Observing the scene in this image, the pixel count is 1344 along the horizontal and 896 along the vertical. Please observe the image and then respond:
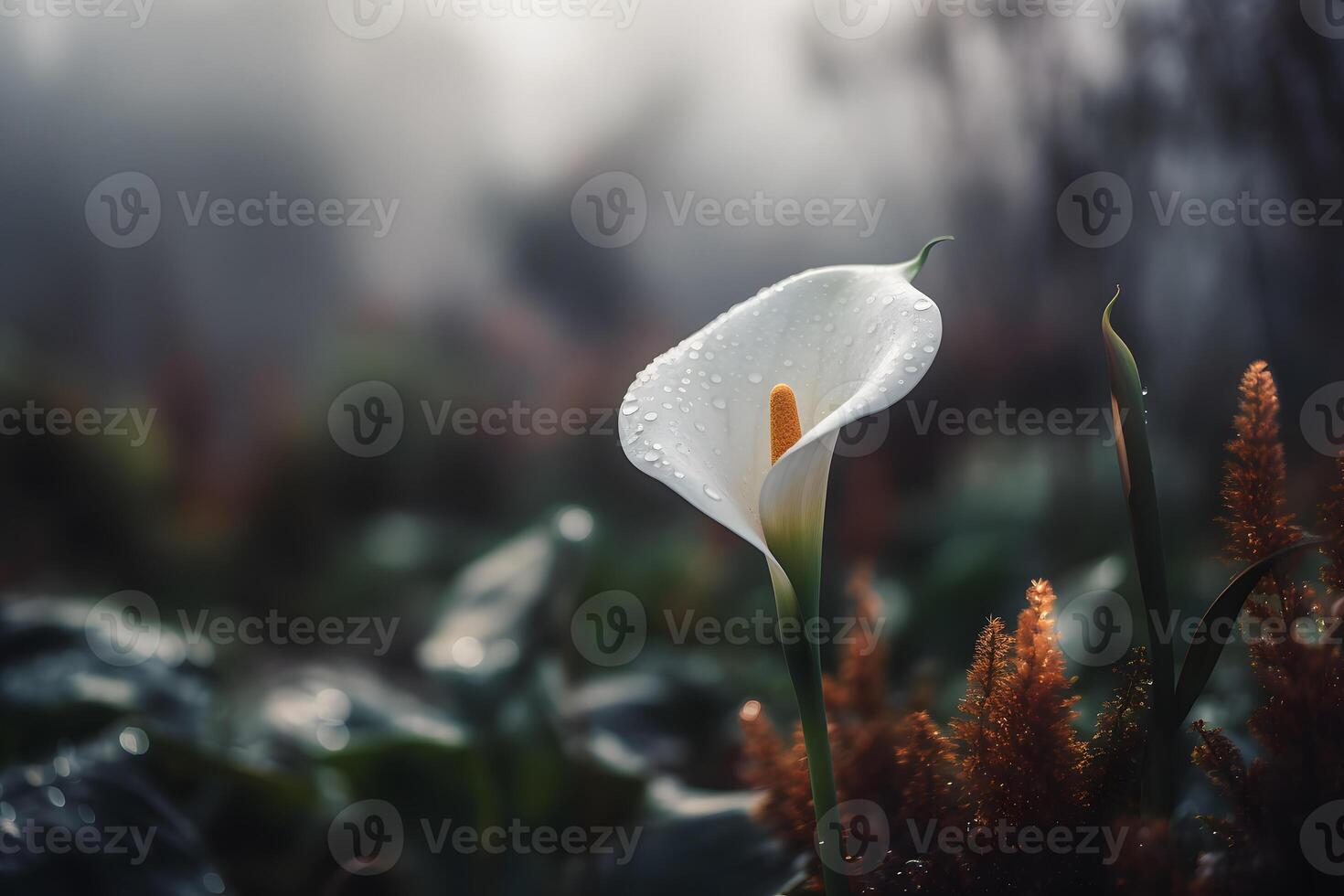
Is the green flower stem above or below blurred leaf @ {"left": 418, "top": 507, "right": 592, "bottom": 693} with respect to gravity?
above

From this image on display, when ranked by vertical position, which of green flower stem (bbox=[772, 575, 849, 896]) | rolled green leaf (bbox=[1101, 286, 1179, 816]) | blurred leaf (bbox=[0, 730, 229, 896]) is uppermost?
rolled green leaf (bbox=[1101, 286, 1179, 816])

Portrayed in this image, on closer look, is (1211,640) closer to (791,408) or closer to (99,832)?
(791,408)

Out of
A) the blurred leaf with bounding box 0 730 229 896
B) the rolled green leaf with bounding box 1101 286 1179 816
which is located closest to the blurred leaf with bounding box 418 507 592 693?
the blurred leaf with bounding box 0 730 229 896

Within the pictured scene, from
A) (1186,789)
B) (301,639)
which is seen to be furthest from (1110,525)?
(301,639)

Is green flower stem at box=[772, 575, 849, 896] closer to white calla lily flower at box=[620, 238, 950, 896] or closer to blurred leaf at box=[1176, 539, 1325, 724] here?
white calla lily flower at box=[620, 238, 950, 896]

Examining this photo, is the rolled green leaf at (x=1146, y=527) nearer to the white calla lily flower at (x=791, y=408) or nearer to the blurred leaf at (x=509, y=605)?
the white calla lily flower at (x=791, y=408)

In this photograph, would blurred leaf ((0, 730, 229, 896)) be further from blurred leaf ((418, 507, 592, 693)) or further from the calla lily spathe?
the calla lily spathe

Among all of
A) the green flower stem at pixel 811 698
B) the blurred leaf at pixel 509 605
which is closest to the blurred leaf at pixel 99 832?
the blurred leaf at pixel 509 605

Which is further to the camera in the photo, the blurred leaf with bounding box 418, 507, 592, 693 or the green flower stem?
the blurred leaf with bounding box 418, 507, 592, 693
